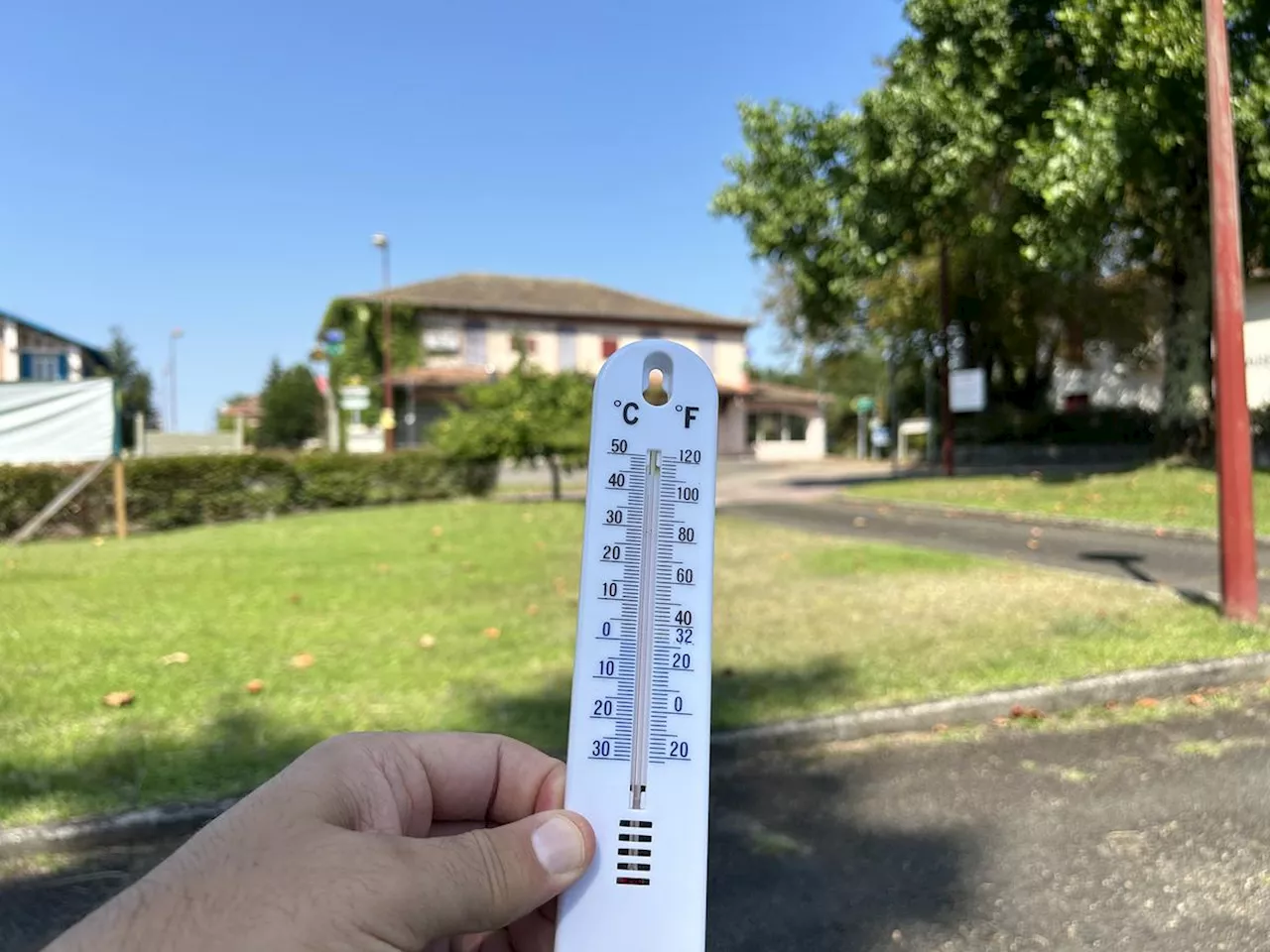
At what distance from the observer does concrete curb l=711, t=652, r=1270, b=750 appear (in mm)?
4023

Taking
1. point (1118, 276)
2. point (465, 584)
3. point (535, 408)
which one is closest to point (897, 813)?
point (465, 584)

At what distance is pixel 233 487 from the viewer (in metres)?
15.8

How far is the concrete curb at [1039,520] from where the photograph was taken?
406 inches

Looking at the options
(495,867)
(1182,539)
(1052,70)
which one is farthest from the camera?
(1052,70)

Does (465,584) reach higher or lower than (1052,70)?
lower

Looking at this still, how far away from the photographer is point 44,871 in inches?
118

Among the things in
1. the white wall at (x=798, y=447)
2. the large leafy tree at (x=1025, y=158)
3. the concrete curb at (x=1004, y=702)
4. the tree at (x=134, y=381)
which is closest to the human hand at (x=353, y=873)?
the concrete curb at (x=1004, y=702)

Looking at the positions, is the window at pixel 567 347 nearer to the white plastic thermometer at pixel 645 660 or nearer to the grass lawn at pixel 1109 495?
the grass lawn at pixel 1109 495

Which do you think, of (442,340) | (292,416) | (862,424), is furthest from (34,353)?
(862,424)

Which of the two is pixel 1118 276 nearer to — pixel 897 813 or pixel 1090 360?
pixel 1090 360

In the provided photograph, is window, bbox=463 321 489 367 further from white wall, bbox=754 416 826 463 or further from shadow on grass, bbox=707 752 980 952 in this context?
shadow on grass, bbox=707 752 980 952

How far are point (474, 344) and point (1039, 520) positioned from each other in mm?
29251

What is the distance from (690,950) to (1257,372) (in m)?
7.43

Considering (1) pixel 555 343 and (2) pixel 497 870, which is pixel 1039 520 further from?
(1) pixel 555 343
